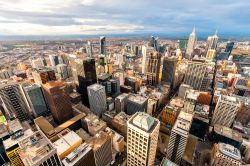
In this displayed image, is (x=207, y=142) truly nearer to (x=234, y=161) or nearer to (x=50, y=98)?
(x=234, y=161)

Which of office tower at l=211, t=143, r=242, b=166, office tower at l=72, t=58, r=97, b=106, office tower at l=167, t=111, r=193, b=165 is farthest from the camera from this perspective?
office tower at l=72, t=58, r=97, b=106

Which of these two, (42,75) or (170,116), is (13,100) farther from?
(170,116)

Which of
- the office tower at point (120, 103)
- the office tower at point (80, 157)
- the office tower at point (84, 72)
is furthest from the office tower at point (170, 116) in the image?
the office tower at point (84, 72)

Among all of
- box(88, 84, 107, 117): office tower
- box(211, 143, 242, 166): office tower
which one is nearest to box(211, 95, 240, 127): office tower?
box(211, 143, 242, 166): office tower

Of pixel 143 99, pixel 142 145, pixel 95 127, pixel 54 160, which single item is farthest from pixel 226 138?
pixel 54 160

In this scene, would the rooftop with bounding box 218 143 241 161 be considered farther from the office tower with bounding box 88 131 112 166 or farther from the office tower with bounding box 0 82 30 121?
the office tower with bounding box 0 82 30 121

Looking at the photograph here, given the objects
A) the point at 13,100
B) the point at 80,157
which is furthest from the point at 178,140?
the point at 13,100
